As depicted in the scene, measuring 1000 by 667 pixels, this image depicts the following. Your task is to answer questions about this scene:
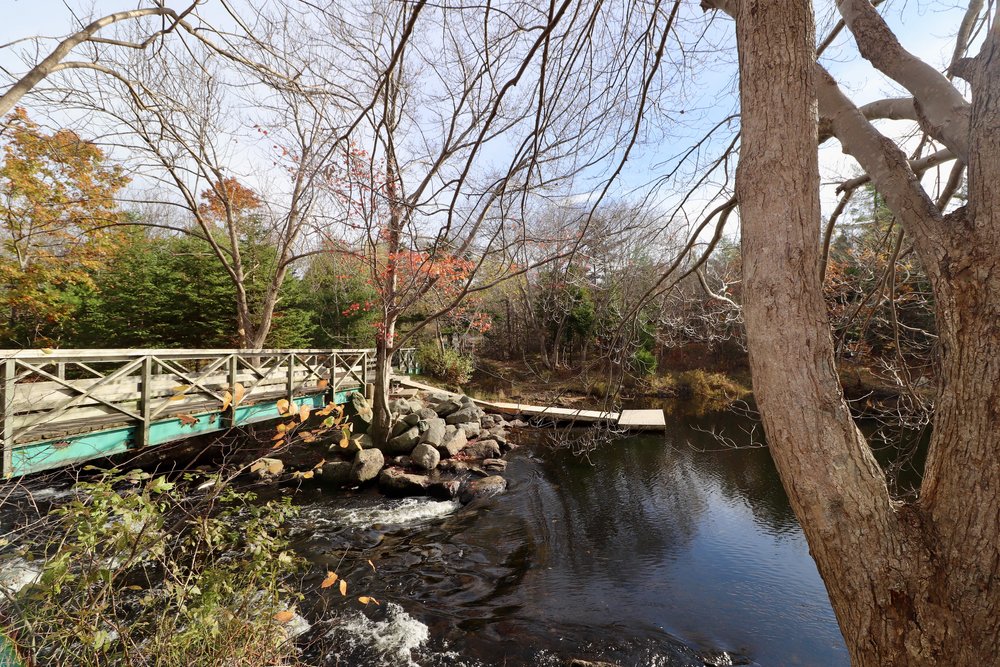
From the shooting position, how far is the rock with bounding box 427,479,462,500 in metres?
7.48

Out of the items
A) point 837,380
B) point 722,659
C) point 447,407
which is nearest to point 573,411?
point 447,407

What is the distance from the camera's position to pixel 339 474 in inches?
313

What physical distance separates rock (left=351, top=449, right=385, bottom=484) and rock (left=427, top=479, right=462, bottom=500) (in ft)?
3.65

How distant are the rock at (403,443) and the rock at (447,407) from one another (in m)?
2.61

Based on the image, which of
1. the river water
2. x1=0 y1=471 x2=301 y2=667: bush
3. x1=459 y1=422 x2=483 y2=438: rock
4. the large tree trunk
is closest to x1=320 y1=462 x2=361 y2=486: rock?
the river water

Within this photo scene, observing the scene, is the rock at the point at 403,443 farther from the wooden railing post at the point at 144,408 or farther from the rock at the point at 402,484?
the wooden railing post at the point at 144,408

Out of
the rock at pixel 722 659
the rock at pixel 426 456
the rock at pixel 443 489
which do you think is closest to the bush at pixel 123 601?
the rock at pixel 722 659

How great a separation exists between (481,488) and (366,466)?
2067 millimetres

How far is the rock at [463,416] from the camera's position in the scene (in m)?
11.1

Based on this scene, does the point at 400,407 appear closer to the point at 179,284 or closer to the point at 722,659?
the point at 179,284

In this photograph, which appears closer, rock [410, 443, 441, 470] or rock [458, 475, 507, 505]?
rock [458, 475, 507, 505]

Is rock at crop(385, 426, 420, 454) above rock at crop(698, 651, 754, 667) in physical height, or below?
above

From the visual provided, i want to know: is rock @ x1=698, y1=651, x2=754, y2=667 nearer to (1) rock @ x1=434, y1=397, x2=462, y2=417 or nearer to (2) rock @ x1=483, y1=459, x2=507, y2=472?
(2) rock @ x1=483, y1=459, x2=507, y2=472

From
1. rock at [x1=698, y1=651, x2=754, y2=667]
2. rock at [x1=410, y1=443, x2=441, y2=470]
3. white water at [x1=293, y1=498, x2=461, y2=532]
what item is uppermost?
rock at [x1=410, y1=443, x2=441, y2=470]
